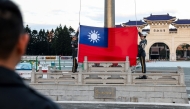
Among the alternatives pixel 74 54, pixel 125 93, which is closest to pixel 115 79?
pixel 125 93

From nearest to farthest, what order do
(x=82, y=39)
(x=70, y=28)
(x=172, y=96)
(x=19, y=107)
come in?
(x=19, y=107) < (x=172, y=96) < (x=82, y=39) < (x=70, y=28)

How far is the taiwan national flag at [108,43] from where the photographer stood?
34.6 feet

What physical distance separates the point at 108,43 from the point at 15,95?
9.69 m

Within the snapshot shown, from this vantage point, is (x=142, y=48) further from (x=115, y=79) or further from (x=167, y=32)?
(x=167, y=32)

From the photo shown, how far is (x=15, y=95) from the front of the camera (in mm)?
940

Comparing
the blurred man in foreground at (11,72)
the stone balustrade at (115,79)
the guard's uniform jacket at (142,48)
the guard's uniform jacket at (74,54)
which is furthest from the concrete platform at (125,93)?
the blurred man in foreground at (11,72)

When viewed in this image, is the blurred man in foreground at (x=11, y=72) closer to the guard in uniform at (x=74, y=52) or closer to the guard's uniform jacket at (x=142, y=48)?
the guard's uniform jacket at (x=142, y=48)


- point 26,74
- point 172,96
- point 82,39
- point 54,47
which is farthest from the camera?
point 54,47

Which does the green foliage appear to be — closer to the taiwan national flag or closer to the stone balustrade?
the taiwan national flag

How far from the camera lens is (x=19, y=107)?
36.0 inches

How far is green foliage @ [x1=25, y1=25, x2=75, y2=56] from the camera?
175ft

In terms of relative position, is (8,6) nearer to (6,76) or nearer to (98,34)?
(6,76)

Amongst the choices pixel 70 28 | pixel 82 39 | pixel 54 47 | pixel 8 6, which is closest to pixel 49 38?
pixel 70 28

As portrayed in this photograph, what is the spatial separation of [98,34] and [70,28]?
169 ft
